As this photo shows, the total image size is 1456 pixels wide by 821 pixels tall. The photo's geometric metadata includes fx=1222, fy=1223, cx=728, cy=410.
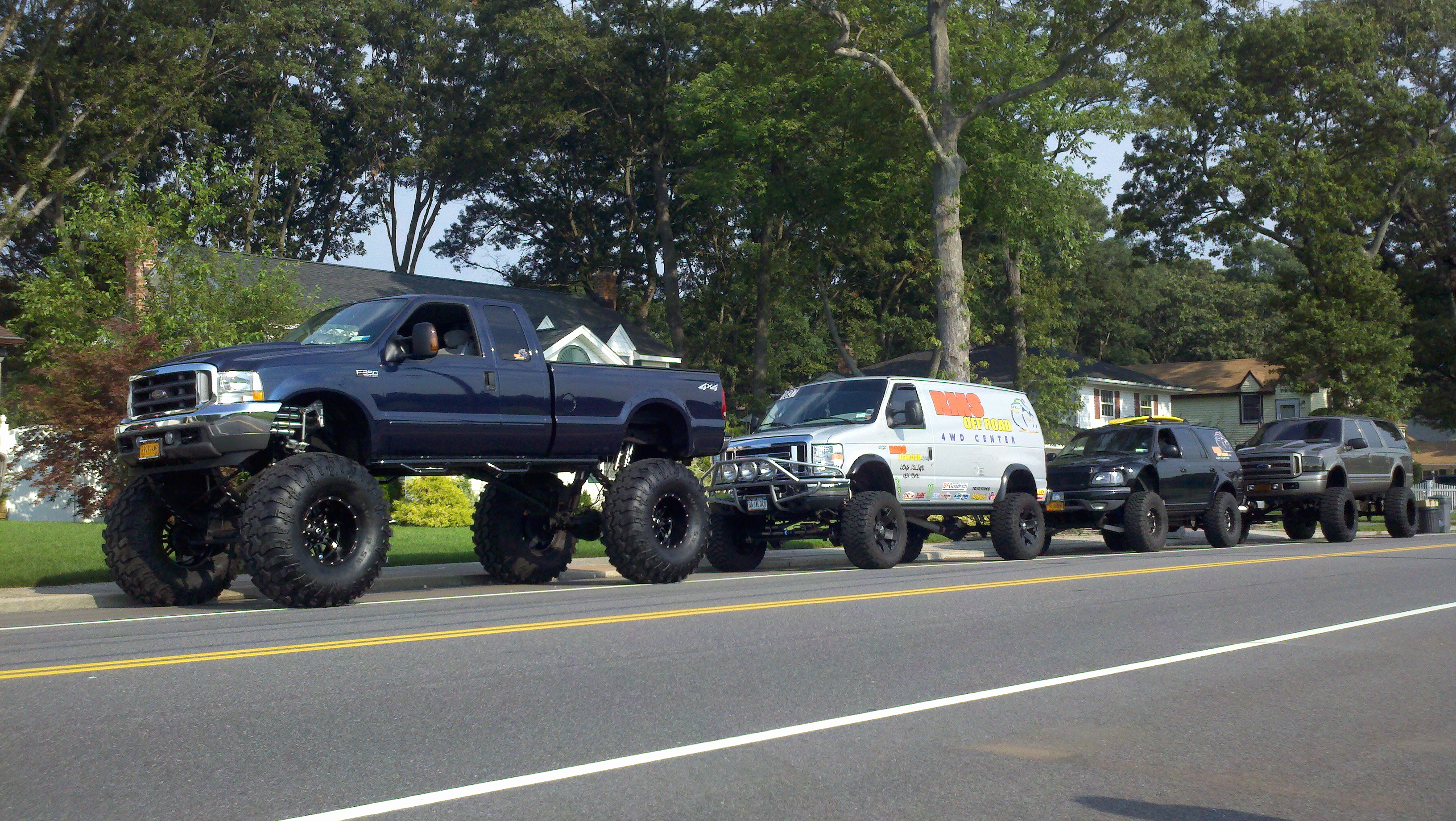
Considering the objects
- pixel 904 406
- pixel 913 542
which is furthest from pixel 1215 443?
pixel 904 406

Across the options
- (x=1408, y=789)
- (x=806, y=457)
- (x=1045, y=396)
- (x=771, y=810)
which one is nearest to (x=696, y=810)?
(x=771, y=810)

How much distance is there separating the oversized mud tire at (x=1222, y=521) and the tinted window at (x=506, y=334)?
13575 mm

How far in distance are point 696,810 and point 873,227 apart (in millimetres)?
35681

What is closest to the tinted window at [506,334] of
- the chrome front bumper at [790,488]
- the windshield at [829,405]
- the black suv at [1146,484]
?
the chrome front bumper at [790,488]

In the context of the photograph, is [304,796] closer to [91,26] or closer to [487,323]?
[487,323]

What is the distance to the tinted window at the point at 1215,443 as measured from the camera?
2122cm

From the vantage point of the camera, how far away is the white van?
15.1m

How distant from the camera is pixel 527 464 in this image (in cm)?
1243

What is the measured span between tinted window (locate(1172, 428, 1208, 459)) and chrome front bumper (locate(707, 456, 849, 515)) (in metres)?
8.27

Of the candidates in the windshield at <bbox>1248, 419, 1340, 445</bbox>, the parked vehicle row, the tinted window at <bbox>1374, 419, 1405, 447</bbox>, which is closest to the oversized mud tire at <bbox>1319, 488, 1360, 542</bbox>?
the windshield at <bbox>1248, 419, 1340, 445</bbox>

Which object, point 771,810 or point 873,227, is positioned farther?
point 873,227

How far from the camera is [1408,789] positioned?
17.4 feet

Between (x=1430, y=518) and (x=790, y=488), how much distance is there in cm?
1900

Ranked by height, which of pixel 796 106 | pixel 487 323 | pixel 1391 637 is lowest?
pixel 1391 637
